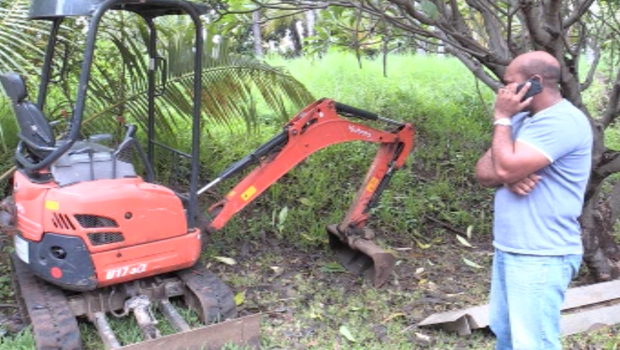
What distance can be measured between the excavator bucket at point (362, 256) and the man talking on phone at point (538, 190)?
78.5 inches

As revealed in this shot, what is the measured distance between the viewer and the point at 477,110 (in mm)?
8727

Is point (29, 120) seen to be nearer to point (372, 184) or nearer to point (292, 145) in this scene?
point (292, 145)

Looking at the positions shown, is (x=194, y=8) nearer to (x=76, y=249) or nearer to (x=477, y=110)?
(x=76, y=249)

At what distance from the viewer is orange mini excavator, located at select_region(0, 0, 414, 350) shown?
12.0 ft

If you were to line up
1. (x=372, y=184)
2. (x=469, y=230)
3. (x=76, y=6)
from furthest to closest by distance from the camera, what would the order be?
(x=469, y=230) → (x=372, y=184) → (x=76, y=6)

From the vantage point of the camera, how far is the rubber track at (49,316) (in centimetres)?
354

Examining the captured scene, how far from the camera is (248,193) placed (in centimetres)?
465

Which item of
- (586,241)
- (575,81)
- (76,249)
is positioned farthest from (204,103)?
(586,241)

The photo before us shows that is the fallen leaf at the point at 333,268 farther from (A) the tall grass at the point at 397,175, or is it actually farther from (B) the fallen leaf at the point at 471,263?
(B) the fallen leaf at the point at 471,263

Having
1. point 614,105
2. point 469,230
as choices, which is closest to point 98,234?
point 469,230

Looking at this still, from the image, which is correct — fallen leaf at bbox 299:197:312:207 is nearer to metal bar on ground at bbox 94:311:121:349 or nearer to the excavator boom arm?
the excavator boom arm

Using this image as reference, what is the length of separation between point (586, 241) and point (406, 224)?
5.46ft

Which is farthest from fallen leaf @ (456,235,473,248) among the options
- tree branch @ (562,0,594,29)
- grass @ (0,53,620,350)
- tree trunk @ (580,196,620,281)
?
tree branch @ (562,0,594,29)

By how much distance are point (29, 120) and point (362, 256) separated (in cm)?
270
